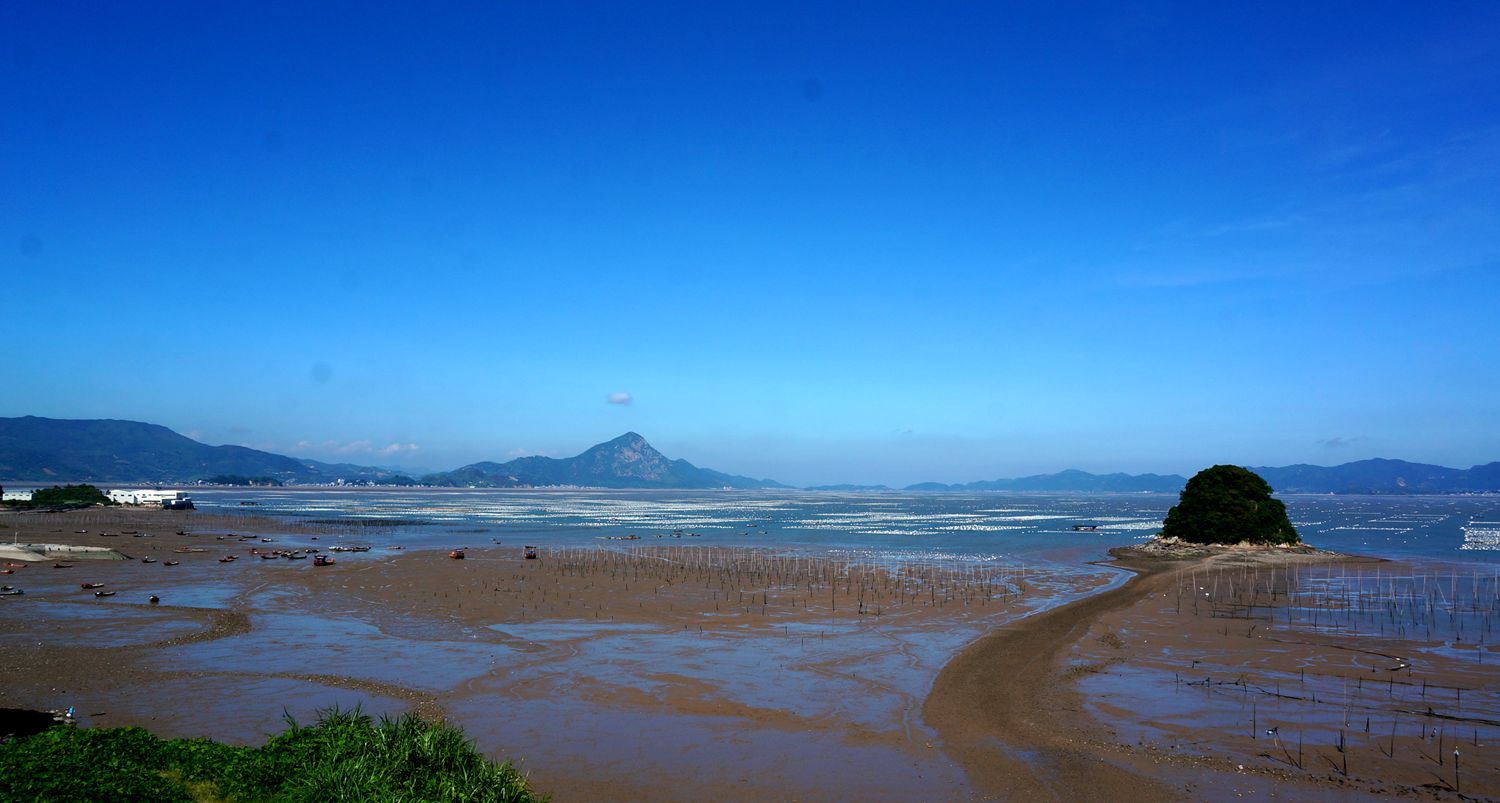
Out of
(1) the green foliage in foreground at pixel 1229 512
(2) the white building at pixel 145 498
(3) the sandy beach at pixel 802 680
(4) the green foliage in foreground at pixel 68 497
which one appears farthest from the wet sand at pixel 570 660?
(2) the white building at pixel 145 498

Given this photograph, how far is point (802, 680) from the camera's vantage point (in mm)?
22547

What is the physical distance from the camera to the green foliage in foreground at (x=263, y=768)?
9758 mm

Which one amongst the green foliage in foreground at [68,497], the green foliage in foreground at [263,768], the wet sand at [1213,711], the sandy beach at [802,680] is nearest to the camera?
the green foliage in foreground at [263,768]

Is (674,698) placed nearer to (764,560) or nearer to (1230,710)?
(1230,710)

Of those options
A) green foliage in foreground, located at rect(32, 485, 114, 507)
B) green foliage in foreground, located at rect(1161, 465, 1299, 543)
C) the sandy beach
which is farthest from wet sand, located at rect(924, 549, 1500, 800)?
green foliage in foreground, located at rect(32, 485, 114, 507)

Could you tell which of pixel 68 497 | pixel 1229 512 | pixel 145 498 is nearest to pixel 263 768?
pixel 1229 512

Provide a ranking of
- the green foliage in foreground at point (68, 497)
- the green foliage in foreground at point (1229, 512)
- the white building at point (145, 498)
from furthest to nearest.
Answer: the white building at point (145, 498), the green foliage in foreground at point (68, 497), the green foliage in foreground at point (1229, 512)

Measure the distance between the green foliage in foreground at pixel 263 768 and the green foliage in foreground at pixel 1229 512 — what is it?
7345 centimetres

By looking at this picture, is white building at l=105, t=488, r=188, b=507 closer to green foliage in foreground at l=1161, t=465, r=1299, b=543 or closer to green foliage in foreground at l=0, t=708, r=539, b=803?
green foliage in foreground at l=0, t=708, r=539, b=803

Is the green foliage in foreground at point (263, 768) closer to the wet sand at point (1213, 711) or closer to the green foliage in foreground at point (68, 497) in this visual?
the wet sand at point (1213, 711)

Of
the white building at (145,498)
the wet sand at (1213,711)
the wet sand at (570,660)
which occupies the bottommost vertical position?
the wet sand at (570,660)

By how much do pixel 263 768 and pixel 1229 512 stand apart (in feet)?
250

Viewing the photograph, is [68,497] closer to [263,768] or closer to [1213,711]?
[263,768]

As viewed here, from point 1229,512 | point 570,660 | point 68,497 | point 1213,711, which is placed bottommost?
point 570,660
